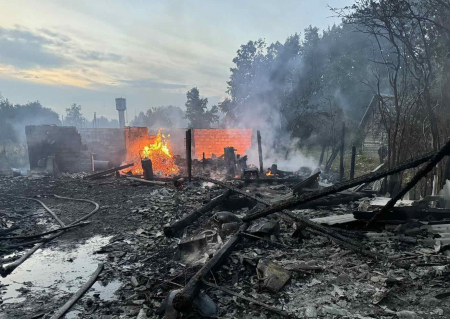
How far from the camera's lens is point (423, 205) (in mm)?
5781

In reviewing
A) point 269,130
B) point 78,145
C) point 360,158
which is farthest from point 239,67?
point 78,145

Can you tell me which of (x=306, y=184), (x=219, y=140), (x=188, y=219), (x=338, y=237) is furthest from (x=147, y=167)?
(x=219, y=140)

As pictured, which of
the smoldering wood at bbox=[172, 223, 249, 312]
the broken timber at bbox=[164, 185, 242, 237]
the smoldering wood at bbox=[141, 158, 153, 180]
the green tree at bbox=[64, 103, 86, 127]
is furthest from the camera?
the green tree at bbox=[64, 103, 86, 127]

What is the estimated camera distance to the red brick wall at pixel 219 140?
22.9 m

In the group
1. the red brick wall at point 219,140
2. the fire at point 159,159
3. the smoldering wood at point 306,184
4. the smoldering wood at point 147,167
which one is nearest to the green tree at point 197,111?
the red brick wall at point 219,140

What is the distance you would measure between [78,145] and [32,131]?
2470 millimetres

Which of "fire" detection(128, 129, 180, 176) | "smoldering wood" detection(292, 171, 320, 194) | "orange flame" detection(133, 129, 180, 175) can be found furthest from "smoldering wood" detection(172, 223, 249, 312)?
"orange flame" detection(133, 129, 180, 175)

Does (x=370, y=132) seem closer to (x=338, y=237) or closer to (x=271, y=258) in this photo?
(x=338, y=237)

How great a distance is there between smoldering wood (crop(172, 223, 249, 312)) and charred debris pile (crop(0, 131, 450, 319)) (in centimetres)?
1

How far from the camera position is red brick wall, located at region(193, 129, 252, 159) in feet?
75.1

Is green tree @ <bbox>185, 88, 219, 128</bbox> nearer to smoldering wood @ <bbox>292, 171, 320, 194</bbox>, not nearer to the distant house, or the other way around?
the distant house

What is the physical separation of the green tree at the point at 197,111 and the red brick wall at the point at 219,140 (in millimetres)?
24930

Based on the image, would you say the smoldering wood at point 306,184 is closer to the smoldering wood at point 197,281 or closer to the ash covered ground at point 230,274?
the ash covered ground at point 230,274

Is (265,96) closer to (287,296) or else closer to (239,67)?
(239,67)
